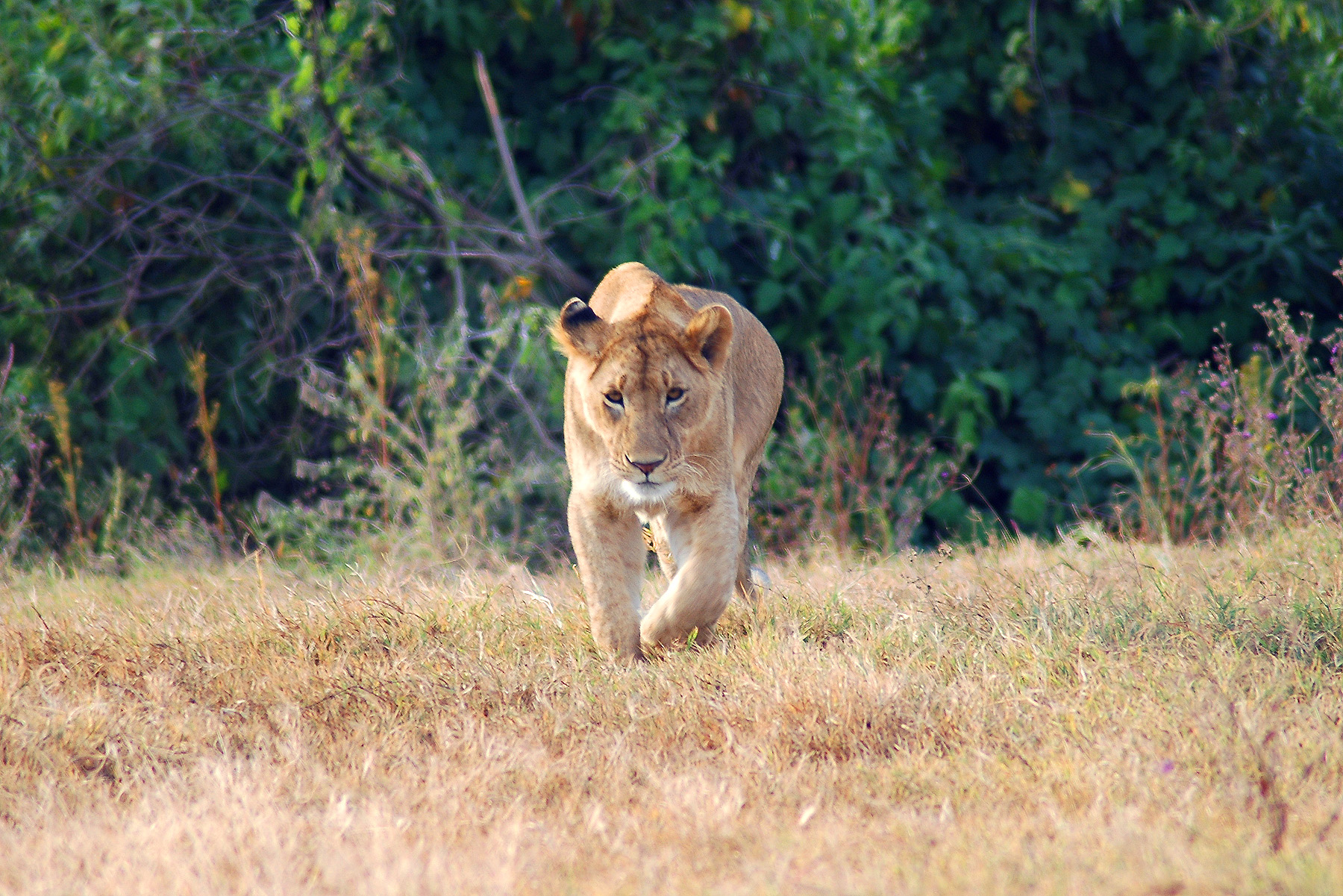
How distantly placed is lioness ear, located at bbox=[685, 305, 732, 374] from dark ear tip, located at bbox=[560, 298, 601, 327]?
324 millimetres

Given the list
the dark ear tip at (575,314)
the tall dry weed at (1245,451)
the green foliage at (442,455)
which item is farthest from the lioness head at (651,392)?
the tall dry weed at (1245,451)

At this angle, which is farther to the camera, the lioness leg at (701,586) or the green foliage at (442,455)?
the green foliage at (442,455)

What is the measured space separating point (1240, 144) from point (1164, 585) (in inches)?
184

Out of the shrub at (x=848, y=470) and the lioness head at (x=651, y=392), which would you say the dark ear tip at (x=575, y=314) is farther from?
the shrub at (x=848, y=470)

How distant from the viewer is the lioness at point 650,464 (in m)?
3.89

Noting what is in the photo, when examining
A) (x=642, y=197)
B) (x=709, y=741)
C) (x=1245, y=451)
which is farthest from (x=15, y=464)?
(x=1245, y=451)

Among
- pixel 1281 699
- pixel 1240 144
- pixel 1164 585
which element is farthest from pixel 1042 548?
pixel 1240 144

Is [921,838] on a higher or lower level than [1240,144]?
lower

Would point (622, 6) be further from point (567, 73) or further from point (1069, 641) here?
point (1069, 641)

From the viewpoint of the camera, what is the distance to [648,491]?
389cm

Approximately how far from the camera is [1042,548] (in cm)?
566

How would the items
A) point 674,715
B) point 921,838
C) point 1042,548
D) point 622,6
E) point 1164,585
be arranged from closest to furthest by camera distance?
point 921,838
point 674,715
point 1164,585
point 1042,548
point 622,6

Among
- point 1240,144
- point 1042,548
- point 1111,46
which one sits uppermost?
point 1111,46

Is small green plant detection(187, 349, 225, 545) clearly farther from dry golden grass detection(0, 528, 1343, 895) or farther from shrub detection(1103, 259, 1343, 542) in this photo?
shrub detection(1103, 259, 1343, 542)
